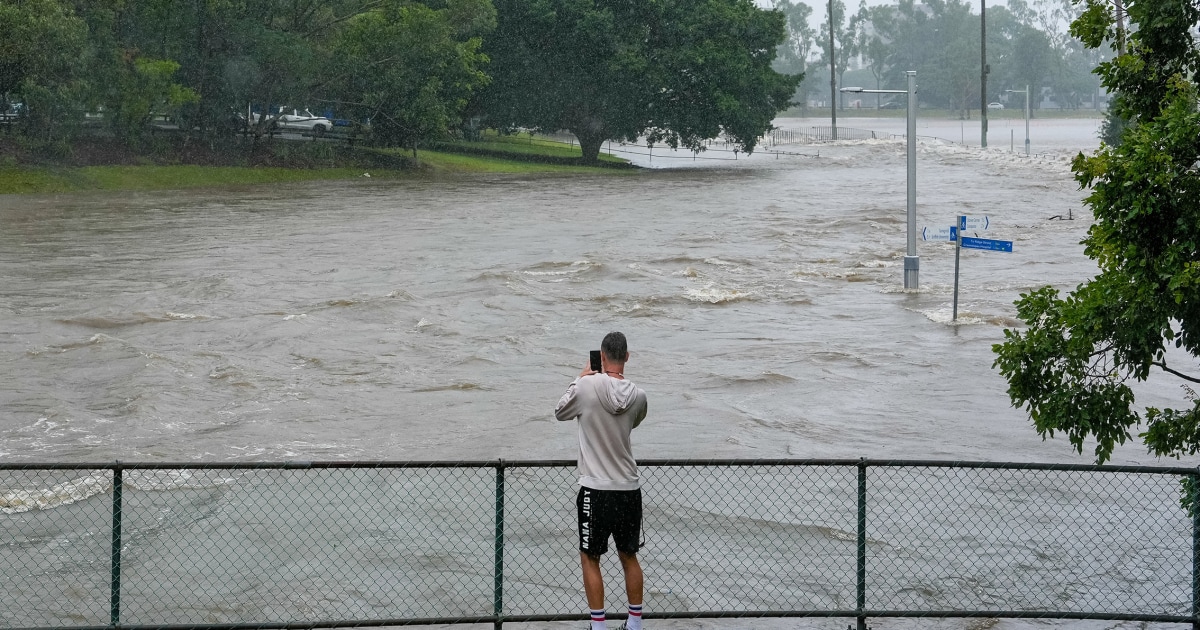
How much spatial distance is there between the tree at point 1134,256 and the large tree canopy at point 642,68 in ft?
207

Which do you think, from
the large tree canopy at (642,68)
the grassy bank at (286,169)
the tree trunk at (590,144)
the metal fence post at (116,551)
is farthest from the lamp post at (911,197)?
the tree trunk at (590,144)

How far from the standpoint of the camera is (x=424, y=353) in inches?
887

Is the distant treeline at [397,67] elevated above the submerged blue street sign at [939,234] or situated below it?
above

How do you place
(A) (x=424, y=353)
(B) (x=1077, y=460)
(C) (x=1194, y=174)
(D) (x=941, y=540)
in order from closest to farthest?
1. (C) (x=1194, y=174)
2. (D) (x=941, y=540)
3. (B) (x=1077, y=460)
4. (A) (x=424, y=353)

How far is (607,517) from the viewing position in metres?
8.01

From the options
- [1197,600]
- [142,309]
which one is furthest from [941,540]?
[142,309]

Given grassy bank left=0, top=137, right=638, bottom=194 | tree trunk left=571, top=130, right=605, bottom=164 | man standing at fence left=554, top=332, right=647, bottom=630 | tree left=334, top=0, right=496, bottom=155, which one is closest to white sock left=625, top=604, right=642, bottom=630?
man standing at fence left=554, top=332, right=647, bottom=630

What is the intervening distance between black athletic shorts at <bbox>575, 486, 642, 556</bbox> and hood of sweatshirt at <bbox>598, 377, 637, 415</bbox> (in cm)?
50

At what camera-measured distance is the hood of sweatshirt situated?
7.90 m

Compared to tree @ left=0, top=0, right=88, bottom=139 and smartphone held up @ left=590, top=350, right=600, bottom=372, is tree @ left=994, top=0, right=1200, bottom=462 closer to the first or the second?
smartphone held up @ left=590, top=350, right=600, bottom=372

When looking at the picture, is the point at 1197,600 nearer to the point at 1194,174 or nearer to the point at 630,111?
the point at 1194,174

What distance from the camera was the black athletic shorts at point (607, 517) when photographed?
7.99 m

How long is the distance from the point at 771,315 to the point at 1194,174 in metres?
19.3

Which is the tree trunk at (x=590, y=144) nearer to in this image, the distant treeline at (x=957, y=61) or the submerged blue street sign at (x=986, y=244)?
the submerged blue street sign at (x=986, y=244)
